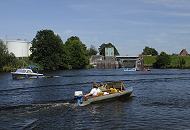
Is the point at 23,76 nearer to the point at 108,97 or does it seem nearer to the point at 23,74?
the point at 23,74

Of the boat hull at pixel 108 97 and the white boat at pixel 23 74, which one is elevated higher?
the white boat at pixel 23 74

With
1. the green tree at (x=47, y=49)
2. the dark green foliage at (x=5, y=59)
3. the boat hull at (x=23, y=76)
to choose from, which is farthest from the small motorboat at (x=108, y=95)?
the green tree at (x=47, y=49)

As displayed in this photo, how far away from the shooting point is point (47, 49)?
183625mm

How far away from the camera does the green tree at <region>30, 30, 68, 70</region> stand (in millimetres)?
184000

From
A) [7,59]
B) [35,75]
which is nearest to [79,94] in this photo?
[35,75]

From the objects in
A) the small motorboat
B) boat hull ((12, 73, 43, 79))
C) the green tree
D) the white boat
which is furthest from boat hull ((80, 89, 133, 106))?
the green tree

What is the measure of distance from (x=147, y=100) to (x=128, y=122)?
63.1 ft

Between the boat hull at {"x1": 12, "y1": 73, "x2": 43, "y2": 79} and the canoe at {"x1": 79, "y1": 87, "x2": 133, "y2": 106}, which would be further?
the boat hull at {"x1": 12, "y1": 73, "x2": 43, "y2": 79}

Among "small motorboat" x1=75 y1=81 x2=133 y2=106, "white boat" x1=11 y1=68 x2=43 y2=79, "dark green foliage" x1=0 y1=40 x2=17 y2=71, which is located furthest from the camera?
"dark green foliage" x1=0 y1=40 x2=17 y2=71

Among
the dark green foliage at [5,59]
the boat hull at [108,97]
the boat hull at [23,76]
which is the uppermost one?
the dark green foliage at [5,59]

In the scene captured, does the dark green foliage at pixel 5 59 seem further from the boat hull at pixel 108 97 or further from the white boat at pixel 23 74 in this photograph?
the boat hull at pixel 108 97

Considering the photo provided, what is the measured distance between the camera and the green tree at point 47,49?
184 m

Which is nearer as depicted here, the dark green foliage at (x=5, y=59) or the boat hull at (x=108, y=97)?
the boat hull at (x=108, y=97)

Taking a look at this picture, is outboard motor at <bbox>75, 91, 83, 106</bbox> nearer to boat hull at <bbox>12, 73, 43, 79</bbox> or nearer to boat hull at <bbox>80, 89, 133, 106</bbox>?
boat hull at <bbox>80, 89, 133, 106</bbox>
